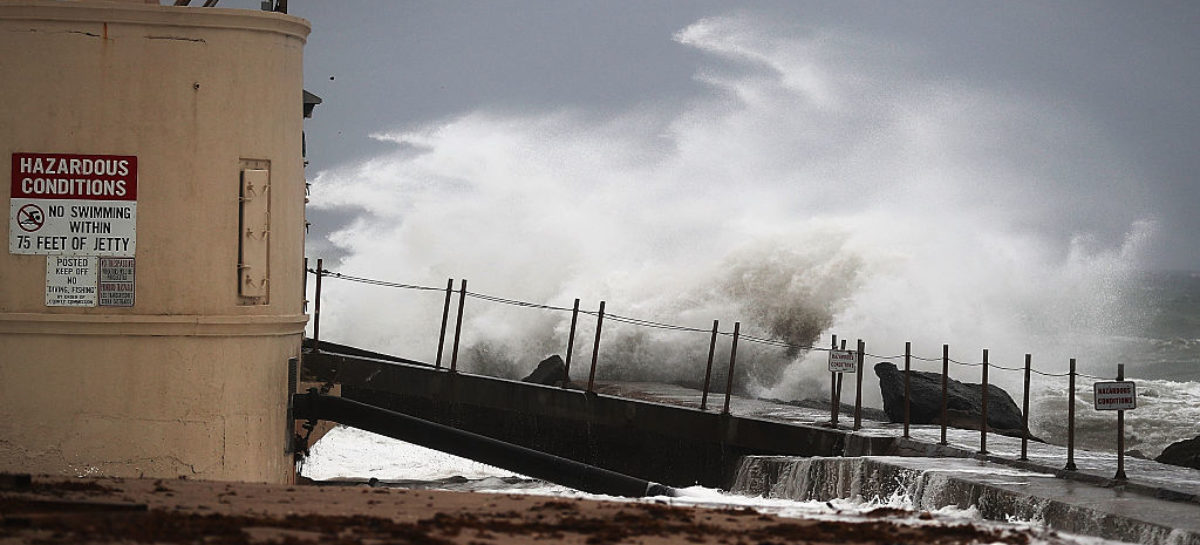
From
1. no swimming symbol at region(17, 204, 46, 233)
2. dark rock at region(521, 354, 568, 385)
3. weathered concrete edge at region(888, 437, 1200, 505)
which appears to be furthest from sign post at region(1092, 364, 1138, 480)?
dark rock at region(521, 354, 568, 385)

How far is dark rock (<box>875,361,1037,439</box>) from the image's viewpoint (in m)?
17.9

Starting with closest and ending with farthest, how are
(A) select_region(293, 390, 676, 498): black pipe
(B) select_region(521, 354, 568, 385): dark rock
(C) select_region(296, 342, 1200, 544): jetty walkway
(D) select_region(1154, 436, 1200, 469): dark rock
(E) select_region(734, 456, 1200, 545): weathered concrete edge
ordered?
(E) select_region(734, 456, 1200, 545): weathered concrete edge
(C) select_region(296, 342, 1200, 544): jetty walkway
(A) select_region(293, 390, 676, 498): black pipe
(D) select_region(1154, 436, 1200, 469): dark rock
(B) select_region(521, 354, 568, 385): dark rock

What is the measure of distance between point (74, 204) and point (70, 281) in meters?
0.59

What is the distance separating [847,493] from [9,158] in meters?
6.98

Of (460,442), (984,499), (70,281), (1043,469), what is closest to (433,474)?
(460,442)

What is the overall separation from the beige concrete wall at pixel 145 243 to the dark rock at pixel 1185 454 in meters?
10.4

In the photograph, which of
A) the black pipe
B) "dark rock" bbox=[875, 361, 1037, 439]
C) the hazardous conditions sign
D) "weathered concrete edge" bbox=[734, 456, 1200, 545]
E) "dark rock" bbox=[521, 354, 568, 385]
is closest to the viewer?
"weathered concrete edge" bbox=[734, 456, 1200, 545]

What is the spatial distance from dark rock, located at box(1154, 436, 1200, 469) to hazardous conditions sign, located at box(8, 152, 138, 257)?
11326 mm

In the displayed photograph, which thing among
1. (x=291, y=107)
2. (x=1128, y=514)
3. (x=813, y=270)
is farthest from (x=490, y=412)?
(x=813, y=270)

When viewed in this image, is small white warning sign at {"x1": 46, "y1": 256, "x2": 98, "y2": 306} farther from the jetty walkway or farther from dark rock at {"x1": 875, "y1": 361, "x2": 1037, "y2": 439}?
dark rock at {"x1": 875, "y1": 361, "x2": 1037, "y2": 439}

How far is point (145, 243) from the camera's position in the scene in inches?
454

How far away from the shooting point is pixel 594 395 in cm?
1614

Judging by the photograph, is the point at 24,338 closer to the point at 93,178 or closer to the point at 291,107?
the point at 93,178

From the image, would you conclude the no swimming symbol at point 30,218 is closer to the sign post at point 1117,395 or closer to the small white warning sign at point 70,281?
the small white warning sign at point 70,281
